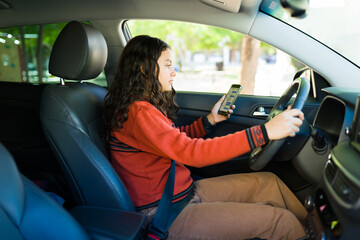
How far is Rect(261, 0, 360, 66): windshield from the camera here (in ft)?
5.54

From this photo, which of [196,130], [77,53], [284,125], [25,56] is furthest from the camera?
[25,56]

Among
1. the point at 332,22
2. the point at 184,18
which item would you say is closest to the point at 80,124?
the point at 184,18

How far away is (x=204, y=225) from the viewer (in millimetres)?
1444

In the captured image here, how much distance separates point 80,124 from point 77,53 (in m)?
0.35

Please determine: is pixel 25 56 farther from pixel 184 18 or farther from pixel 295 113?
pixel 295 113

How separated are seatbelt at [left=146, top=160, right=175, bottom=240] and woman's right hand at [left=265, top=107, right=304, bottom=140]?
0.47m

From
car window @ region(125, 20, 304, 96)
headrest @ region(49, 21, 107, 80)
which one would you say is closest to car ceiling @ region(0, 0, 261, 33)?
car window @ region(125, 20, 304, 96)

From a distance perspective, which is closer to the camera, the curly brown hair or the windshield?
the curly brown hair

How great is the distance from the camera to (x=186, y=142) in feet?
4.61

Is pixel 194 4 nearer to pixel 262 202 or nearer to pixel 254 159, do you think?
pixel 254 159

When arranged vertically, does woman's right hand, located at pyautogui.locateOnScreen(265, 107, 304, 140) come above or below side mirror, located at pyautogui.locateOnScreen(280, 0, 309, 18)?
below

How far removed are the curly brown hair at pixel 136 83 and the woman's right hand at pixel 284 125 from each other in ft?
1.73

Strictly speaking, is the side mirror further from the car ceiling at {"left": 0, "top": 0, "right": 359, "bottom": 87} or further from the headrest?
the headrest

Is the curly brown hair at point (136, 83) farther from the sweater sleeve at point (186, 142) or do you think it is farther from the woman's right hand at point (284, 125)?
the woman's right hand at point (284, 125)
